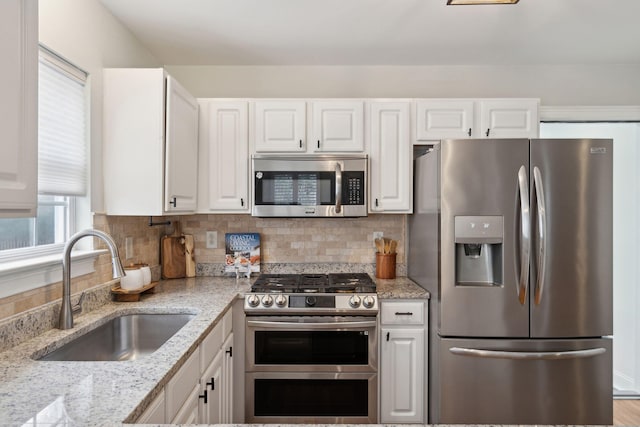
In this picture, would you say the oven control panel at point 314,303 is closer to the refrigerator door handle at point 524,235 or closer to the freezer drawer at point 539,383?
the freezer drawer at point 539,383

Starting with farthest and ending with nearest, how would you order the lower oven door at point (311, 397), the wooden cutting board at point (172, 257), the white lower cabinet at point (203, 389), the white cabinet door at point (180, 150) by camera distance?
the wooden cutting board at point (172, 257), the lower oven door at point (311, 397), the white cabinet door at point (180, 150), the white lower cabinet at point (203, 389)

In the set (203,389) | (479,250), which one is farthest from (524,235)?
(203,389)

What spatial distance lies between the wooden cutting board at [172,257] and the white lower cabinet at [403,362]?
5.15 feet

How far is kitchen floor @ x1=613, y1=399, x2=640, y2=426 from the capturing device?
2.69 meters

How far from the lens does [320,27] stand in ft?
7.77

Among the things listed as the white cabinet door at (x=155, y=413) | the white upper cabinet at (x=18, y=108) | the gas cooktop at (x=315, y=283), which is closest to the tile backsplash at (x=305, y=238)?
the gas cooktop at (x=315, y=283)

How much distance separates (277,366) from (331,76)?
2189mm

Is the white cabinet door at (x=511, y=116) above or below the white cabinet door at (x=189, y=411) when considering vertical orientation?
above

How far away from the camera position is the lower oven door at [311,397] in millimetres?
2330

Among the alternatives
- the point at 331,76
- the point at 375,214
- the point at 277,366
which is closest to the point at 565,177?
the point at 375,214

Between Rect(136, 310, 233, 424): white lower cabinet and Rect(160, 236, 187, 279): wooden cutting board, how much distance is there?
0.80 m

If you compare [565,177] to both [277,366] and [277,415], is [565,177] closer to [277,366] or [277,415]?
[277,366]

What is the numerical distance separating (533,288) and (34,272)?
244 centimetres

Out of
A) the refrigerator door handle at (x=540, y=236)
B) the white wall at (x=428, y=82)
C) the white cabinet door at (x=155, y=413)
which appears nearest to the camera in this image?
the white cabinet door at (x=155, y=413)
